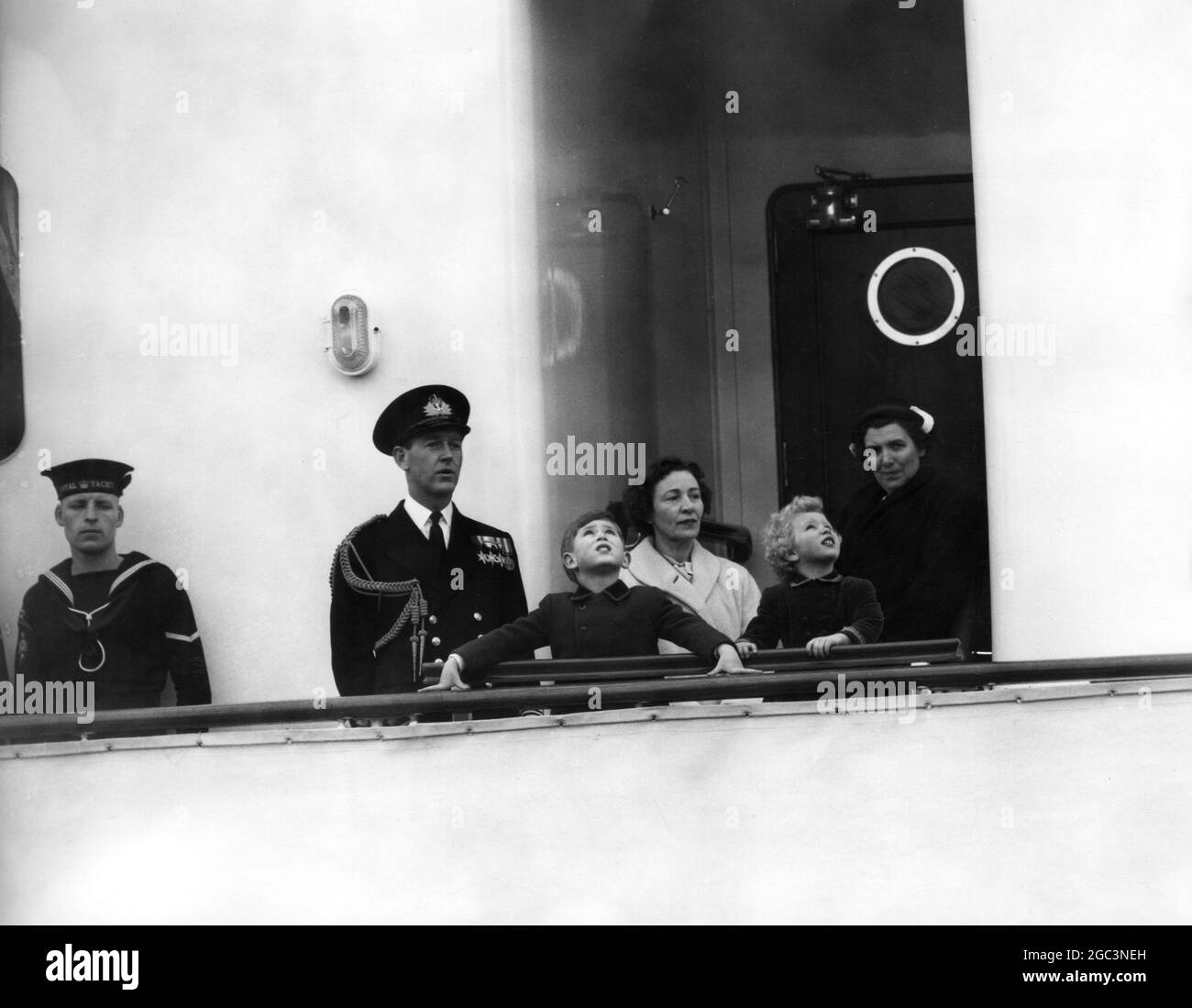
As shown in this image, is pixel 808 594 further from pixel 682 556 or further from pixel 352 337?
pixel 352 337

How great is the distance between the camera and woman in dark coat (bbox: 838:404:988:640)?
4.90 meters

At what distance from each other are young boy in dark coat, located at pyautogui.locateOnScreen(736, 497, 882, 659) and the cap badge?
39.1 inches

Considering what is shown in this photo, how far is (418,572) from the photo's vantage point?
4.99m

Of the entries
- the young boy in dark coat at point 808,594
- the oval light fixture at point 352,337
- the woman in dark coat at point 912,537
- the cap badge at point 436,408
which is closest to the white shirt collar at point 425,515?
the cap badge at point 436,408

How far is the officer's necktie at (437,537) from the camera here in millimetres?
5000

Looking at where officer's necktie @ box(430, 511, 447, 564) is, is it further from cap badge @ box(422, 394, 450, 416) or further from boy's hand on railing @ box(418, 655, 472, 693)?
boy's hand on railing @ box(418, 655, 472, 693)

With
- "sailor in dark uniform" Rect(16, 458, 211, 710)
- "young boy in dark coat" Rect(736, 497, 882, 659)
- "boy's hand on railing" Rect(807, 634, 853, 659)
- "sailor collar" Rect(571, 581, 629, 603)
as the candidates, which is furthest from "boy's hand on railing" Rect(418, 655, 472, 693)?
"sailor in dark uniform" Rect(16, 458, 211, 710)

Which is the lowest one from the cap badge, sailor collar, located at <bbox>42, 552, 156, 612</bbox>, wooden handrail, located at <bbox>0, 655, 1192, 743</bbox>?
wooden handrail, located at <bbox>0, 655, 1192, 743</bbox>

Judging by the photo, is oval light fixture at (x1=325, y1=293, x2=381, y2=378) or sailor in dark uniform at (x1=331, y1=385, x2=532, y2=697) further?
oval light fixture at (x1=325, y1=293, x2=381, y2=378)

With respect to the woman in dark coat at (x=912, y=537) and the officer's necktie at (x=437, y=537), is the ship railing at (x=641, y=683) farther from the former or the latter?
A: the officer's necktie at (x=437, y=537)

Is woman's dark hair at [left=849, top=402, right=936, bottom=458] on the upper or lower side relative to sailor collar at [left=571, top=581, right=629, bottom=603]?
upper

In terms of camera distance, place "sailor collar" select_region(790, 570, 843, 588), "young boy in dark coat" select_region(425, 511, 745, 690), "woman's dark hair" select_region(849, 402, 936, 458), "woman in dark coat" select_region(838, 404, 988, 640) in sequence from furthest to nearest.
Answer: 1. "woman's dark hair" select_region(849, 402, 936, 458)
2. "woman in dark coat" select_region(838, 404, 988, 640)
3. "sailor collar" select_region(790, 570, 843, 588)
4. "young boy in dark coat" select_region(425, 511, 745, 690)

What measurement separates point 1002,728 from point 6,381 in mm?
3018
